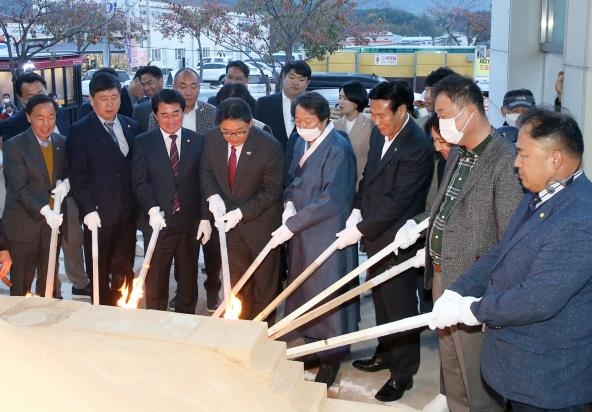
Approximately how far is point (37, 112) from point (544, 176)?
3.60m

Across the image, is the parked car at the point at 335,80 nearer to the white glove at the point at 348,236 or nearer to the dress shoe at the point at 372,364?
the dress shoe at the point at 372,364

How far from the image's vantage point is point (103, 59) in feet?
83.2

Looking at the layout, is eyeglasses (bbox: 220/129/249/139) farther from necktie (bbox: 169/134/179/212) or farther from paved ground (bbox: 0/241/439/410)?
paved ground (bbox: 0/241/439/410)

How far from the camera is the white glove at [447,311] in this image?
2850mm

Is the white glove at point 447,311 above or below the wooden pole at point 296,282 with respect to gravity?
above

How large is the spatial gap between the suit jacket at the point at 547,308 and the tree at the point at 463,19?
24.0 metres

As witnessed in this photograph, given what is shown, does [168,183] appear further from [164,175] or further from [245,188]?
[245,188]

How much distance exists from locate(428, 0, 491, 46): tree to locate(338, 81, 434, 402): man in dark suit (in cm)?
2238

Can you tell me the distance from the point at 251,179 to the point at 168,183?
0.59 metres

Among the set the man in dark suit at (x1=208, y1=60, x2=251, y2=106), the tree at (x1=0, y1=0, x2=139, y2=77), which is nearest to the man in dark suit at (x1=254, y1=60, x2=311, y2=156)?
the man in dark suit at (x1=208, y1=60, x2=251, y2=106)

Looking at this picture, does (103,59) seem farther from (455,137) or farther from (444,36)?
(455,137)

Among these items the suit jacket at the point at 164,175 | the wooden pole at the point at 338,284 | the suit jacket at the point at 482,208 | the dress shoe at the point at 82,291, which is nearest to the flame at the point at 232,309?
the wooden pole at the point at 338,284

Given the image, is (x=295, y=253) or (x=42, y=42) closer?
(x=295, y=253)

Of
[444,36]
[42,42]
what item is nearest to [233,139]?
[42,42]
